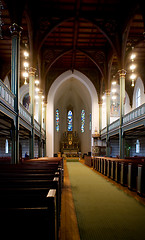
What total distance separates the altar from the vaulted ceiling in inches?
530

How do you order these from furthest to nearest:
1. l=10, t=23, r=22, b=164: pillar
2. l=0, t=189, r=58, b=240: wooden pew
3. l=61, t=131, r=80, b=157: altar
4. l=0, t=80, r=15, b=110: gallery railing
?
l=61, t=131, r=80, b=157: altar → l=10, t=23, r=22, b=164: pillar → l=0, t=80, r=15, b=110: gallery railing → l=0, t=189, r=58, b=240: wooden pew

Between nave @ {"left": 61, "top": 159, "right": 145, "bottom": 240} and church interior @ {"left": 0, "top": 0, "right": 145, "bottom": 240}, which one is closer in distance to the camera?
church interior @ {"left": 0, "top": 0, "right": 145, "bottom": 240}

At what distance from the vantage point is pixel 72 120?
34500 mm

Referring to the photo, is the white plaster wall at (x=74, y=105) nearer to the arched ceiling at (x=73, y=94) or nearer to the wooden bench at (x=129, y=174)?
the arched ceiling at (x=73, y=94)

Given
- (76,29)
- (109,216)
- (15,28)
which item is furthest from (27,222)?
(76,29)

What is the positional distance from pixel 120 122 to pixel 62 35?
917cm

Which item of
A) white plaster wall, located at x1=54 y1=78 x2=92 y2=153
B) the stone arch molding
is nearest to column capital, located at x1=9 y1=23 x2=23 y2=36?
the stone arch molding

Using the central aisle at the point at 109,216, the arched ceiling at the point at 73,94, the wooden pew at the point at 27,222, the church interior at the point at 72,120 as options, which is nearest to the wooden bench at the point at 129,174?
the church interior at the point at 72,120

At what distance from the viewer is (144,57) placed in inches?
785

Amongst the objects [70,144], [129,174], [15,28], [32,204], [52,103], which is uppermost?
[15,28]

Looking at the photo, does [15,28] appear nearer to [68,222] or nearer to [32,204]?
[68,222]

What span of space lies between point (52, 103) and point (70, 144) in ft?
32.0

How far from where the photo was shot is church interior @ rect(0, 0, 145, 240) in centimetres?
306

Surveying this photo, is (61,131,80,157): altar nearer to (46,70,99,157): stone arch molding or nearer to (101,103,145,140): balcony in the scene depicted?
(46,70,99,157): stone arch molding
